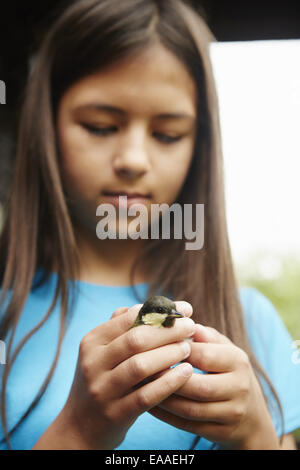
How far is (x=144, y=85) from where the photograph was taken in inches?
19.0

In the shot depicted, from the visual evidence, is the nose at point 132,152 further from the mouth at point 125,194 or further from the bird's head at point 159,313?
the bird's head at point 159,313

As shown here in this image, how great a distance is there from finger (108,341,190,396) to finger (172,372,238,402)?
0.11 feet

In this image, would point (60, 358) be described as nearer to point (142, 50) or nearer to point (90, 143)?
point (90, 143)

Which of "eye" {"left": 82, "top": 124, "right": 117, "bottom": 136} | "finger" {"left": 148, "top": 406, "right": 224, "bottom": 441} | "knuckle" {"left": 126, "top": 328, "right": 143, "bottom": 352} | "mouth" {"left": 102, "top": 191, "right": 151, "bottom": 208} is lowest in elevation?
"finger" {"left": 148, "top": 406, "right": 224, "bottom": 441}

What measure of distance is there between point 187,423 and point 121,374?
106mm

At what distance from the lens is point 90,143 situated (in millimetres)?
487

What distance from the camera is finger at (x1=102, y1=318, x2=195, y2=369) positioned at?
1.09ft

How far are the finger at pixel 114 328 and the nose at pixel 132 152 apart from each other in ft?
0.57

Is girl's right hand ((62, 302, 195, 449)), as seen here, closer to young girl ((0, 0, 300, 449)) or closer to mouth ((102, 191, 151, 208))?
young girl ((0, 0, 300, 449))

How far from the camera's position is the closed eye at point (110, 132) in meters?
0.47

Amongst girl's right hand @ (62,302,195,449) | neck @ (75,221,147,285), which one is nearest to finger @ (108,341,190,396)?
girl's right hand @ (62,302,195,449)

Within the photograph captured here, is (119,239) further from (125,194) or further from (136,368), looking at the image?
(136,368)

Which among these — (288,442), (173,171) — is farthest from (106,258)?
(288,442)

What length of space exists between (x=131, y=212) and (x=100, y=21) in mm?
237
